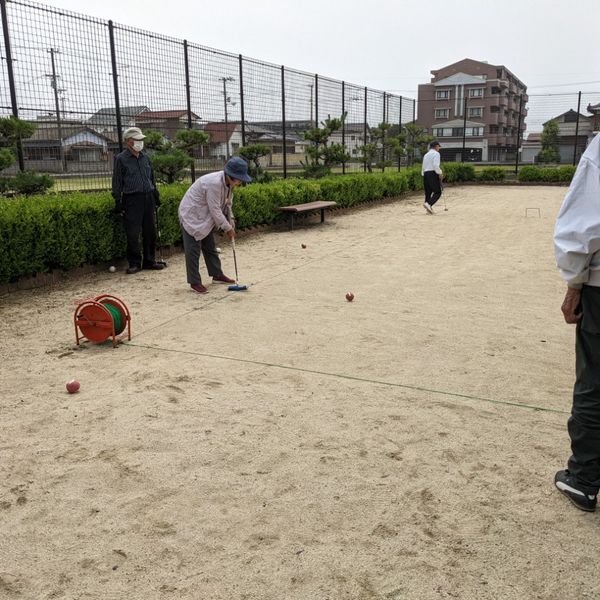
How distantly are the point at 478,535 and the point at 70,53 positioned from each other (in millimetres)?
8483

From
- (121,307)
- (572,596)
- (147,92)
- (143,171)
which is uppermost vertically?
(147,92)

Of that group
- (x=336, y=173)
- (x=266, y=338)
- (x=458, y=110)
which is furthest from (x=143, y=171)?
(x=458, y=110)

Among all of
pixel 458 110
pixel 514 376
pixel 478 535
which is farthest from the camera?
pixel 458 110

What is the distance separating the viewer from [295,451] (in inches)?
126

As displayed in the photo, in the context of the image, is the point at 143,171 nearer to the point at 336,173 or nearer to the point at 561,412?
the point at 561,412

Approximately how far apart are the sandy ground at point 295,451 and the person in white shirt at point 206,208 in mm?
550

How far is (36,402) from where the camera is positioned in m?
3.88

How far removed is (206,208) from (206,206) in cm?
2

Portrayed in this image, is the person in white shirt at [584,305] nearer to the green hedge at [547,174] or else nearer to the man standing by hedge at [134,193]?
the man standing by hedge at [134,193]

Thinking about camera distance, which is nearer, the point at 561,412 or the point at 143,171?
the point at 561,412

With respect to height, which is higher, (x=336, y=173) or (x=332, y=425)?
(x=336, y=173)

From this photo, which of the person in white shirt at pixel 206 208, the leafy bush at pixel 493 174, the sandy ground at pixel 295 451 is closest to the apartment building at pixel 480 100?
the leafy bush at pixel 493 174

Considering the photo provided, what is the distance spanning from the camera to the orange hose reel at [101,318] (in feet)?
15.9

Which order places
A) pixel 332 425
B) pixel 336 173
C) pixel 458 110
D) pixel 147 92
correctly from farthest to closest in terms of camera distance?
1. pixel 458 110
2. pixel 336 173
3. pixel 147 92
4. pixel 332 425
